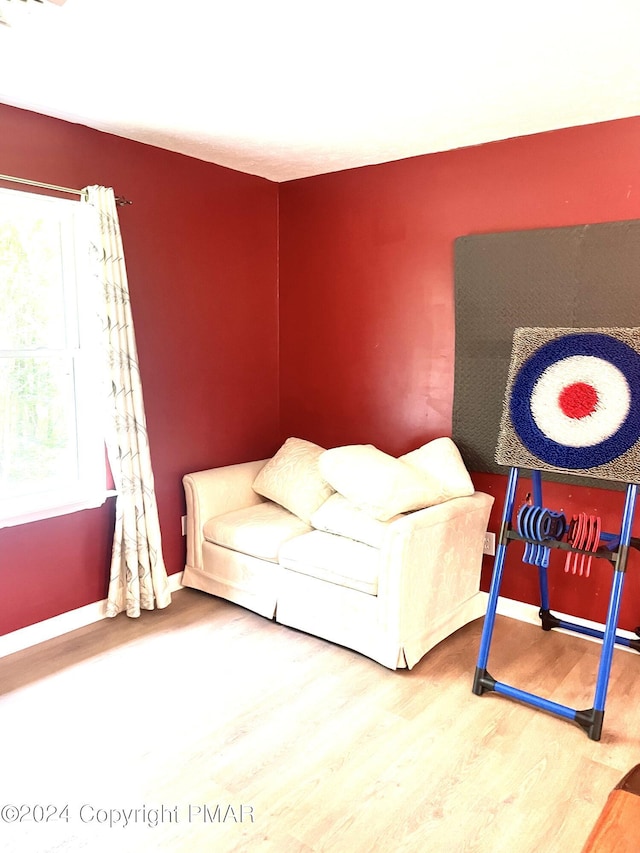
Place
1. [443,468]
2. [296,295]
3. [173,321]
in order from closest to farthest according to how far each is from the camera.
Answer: [443,468] < [173,321] < [296,295]

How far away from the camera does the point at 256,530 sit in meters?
3.33

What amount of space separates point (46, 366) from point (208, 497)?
1107 millimetres

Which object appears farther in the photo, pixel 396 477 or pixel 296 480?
pixel 296 480

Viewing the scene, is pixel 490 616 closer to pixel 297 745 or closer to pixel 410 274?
pixel 297 745

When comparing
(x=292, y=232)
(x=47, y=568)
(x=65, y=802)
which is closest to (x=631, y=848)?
(x=65, y=802)

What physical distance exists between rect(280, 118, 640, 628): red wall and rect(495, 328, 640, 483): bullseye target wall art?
68 cm

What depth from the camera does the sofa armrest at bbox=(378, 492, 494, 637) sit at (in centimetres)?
271

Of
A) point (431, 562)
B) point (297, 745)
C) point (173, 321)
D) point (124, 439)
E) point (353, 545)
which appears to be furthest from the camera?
point (173, 321)

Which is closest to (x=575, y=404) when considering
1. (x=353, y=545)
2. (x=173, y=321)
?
(x=353, y=545)

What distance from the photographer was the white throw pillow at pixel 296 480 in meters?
3.48

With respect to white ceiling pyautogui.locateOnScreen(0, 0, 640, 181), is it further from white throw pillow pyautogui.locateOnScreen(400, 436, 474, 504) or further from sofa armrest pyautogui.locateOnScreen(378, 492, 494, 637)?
sofa armrest pyautogui.locateOnScreen(378, 492, 494, 637)

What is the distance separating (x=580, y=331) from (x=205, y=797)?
2.15 metres

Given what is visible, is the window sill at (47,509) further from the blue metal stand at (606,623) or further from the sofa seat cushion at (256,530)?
the blue metal stand at (606,623)

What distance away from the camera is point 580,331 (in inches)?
97.6
